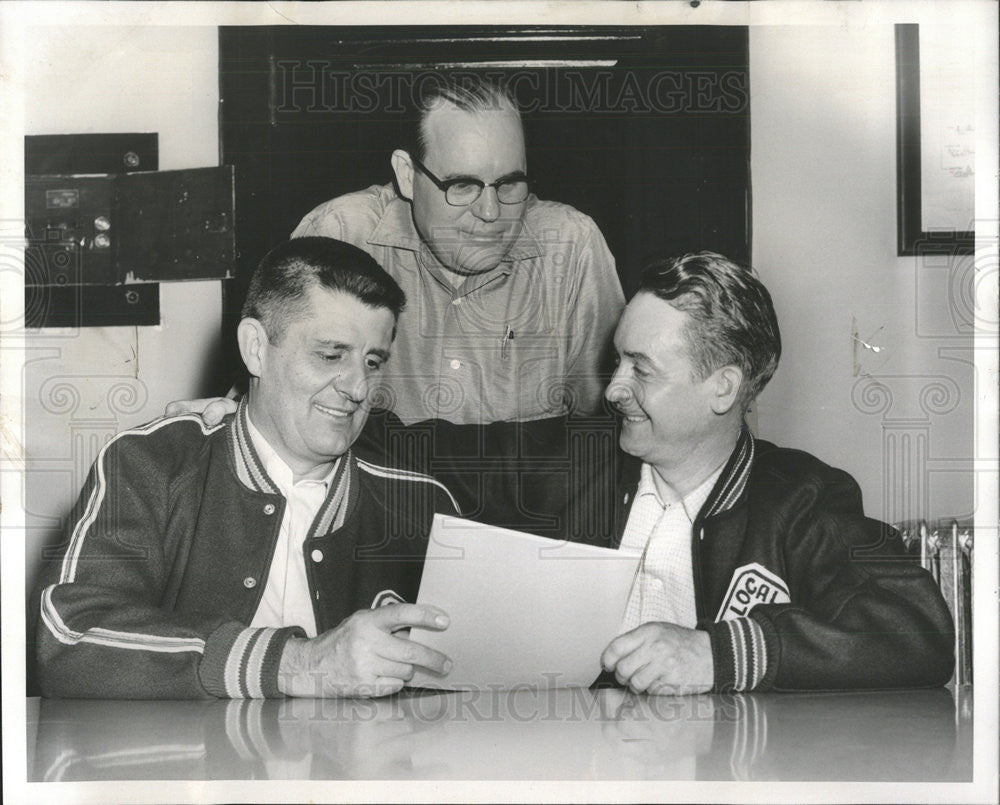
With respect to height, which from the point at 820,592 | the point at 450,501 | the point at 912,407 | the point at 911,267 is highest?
the point at 911,267

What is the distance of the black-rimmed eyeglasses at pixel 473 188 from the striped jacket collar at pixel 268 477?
367mm

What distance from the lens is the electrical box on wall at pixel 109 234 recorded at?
1.39m

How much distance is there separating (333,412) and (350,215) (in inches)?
10.4

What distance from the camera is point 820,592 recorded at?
4.29 feet

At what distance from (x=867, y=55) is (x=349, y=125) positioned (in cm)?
70

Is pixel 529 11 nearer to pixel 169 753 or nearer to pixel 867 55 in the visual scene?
pixel 867 55

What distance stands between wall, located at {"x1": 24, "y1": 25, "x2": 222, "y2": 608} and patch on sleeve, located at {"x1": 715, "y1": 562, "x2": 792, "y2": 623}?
2.43 feet

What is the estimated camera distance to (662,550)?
52.7 inches

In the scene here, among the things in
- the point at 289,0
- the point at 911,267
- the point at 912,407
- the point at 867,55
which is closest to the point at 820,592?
the point at 912,407

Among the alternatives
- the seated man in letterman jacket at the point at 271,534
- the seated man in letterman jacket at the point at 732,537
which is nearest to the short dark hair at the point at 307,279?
the seated man in letterman jacket at the point at 271,534

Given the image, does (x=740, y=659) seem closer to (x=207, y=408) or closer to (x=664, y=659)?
(x=664, y=659)

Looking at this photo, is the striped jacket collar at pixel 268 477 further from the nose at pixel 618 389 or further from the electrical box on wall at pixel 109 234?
the nose at pixel 618 389

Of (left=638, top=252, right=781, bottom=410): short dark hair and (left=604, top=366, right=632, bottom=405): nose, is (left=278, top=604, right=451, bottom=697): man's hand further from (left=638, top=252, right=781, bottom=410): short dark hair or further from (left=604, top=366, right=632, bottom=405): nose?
(left=638, top=252, right=781, bottom=410): short dark hair

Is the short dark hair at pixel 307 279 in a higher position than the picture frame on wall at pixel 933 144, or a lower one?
lower
